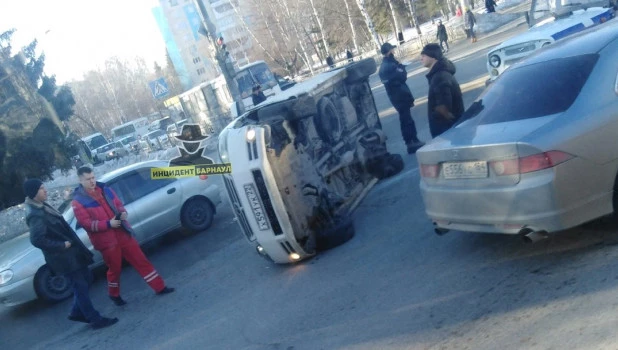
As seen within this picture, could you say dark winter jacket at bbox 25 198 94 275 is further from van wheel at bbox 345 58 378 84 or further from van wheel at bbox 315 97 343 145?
van wheel at bbox 345 58 378 84

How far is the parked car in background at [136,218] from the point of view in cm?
802

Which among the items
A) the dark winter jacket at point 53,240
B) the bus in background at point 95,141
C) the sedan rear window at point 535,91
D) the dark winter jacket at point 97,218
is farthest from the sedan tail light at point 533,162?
the bus in background at point 95,141

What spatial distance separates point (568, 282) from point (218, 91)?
1281 inches

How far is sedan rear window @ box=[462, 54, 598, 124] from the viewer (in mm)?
4551

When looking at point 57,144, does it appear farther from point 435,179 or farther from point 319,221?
point 435,179

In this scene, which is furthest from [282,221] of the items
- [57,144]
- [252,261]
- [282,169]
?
[57,144]

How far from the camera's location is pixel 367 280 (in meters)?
5.50

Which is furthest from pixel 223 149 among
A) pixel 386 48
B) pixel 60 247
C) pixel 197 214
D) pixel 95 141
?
pixel 95 141

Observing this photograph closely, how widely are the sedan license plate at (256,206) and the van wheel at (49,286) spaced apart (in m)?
3.56

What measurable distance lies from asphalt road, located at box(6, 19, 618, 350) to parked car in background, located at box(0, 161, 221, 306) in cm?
38

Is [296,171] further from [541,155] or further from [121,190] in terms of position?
[121,190]

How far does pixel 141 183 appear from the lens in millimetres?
9281

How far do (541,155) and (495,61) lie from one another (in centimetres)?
797

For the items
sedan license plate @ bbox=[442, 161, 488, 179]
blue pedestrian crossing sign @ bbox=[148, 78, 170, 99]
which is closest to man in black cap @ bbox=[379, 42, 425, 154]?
sedan license plate @ bbox=[442, 161, 488, 179]
